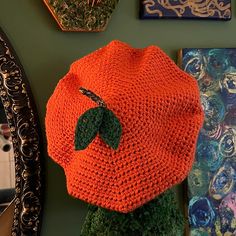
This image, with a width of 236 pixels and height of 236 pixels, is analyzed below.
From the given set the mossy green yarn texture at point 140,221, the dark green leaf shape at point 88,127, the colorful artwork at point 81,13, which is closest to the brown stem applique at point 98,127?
the dark green leaf shape at point 88,127

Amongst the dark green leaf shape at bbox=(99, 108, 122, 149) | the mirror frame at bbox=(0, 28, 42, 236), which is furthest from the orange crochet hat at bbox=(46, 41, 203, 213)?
the mirror frame at bbox=(0, 28, 42, 236)

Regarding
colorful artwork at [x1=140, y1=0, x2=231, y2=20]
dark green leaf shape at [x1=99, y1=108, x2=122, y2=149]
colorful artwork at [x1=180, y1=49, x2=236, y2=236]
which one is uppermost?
colorful artwork at [x1=140, y1=0, x2=231, y2=20]

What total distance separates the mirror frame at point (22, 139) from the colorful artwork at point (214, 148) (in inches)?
11.1

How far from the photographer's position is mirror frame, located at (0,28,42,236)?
60cm

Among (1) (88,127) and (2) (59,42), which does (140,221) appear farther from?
(2) (59,42)

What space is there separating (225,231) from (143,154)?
35 cm

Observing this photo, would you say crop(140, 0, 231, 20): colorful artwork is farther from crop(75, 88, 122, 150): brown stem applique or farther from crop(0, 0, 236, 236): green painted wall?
crop(75, 88, 122, 150): brown stem applique

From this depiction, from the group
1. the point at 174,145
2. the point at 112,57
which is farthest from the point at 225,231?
the point at 112,57

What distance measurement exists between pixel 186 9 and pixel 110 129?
1.13 ft

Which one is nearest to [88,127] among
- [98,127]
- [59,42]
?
[98,127]

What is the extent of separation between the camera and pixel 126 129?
457mm

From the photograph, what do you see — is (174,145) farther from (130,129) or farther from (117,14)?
(117,14)

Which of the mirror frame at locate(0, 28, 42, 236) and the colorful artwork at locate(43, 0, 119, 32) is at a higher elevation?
the colorful artwork at locate(43, 0, 119, 32)

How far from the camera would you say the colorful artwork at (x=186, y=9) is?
0.66m
